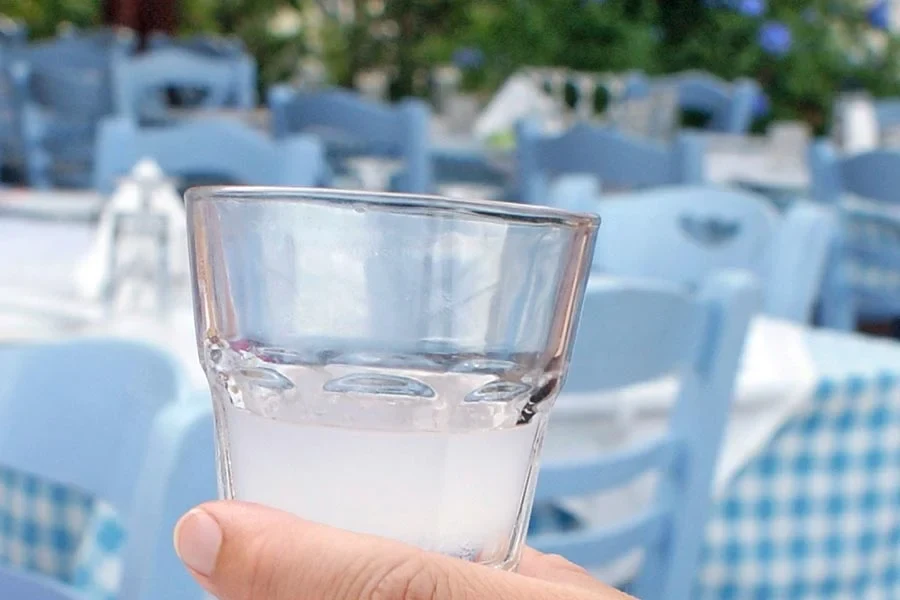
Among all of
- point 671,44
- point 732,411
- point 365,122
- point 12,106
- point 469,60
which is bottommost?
point 732,411

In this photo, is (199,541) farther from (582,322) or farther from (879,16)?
(879,16)

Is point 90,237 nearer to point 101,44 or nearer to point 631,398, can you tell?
point 631,398

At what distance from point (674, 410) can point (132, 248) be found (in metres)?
0.64

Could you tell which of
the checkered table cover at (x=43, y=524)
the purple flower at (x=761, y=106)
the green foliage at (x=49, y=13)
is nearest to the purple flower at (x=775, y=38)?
the purple flower at (x=761, y=106)

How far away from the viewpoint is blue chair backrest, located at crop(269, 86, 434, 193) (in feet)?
8.95

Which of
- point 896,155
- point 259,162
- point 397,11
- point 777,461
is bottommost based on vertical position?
point 777,461

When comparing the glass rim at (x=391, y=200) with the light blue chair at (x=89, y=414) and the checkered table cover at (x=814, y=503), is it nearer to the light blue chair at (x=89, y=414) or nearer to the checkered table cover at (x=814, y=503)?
the light blue chair at (x=89, y=414)

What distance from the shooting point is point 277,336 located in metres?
0.32

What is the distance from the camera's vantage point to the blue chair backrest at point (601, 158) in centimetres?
217

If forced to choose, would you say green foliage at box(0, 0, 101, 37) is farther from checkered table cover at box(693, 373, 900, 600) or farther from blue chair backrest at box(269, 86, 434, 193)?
checkered table cover at box(693, 373, 900, 600)

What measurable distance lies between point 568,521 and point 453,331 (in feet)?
3.53

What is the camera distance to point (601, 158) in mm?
2262

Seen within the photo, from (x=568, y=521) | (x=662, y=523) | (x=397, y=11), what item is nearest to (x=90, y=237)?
(x=568, y=521)

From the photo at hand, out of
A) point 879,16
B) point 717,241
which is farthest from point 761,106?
point 717,241
